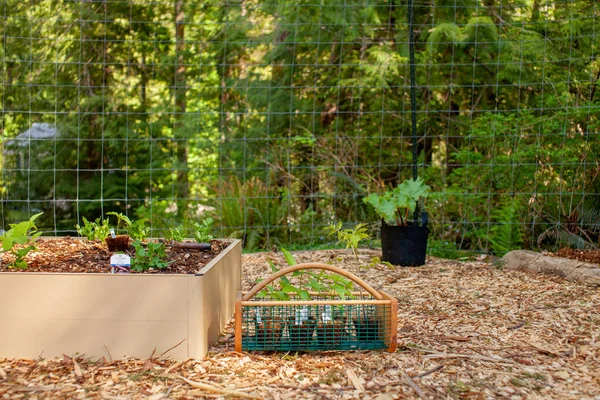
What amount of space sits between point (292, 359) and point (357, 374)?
0.91ft

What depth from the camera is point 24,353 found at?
237 centimetres

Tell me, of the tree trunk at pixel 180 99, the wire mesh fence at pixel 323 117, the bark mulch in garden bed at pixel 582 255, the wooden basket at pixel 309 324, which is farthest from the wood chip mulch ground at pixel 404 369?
the tree trunk at pixel 180 99

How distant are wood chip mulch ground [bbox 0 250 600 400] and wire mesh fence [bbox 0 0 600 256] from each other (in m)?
Result: 2.34

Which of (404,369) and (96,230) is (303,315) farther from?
(96,230)

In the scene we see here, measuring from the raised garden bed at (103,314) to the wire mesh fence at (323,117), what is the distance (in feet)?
8.26

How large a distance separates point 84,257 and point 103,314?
1.83 ft

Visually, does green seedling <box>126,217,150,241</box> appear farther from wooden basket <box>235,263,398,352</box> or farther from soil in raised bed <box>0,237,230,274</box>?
wooden basket <box>235,263,398,352</box>

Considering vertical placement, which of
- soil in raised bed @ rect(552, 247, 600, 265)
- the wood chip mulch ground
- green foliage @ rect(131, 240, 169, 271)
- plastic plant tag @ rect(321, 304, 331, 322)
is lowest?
the wood chip mulch ground

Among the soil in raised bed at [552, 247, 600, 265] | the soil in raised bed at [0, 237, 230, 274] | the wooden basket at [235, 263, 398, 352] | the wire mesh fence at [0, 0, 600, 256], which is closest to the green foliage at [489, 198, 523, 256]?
the wire mesh fence at [0, 0, 600, 256]

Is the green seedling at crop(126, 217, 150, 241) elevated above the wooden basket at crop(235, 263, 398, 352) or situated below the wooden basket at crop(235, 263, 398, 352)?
above

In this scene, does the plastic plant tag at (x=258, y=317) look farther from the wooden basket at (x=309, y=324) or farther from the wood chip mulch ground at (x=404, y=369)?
the wood chip mulch ground at (x=404, y=369)

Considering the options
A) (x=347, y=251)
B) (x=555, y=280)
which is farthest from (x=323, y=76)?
(x=555, y=280)

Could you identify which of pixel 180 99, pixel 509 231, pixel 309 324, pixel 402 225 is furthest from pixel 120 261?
pixel 180 99

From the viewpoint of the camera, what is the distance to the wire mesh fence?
5.32 m
